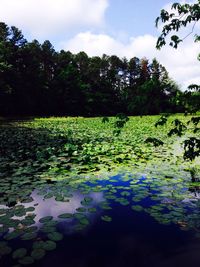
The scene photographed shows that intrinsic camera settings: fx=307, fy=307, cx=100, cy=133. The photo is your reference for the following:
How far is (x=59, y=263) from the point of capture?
375cm

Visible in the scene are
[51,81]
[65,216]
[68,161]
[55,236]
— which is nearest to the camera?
[55,236]

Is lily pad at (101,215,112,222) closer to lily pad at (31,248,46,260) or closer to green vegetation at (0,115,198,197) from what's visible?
green vegetation at (0,115,198,197)

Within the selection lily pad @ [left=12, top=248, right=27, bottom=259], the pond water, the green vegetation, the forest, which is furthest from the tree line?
lily pad @ [left=12, top=248, right=27, bottom=259]

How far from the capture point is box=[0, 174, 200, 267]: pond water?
12.7ft

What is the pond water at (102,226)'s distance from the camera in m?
3.88

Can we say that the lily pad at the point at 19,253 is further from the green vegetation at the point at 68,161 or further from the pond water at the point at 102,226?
the green vegetation at the point at 68,161

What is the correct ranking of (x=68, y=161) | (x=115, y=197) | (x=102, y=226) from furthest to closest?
1. (x=68, y=161)
2. (x=115, y=197)
3. (x=102, y=226)

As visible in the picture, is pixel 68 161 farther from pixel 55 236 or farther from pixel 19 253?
pixel 19 253

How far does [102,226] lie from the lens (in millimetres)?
4867

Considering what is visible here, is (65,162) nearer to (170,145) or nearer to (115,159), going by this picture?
(115,159)

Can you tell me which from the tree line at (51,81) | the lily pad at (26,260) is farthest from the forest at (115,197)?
the tree line at (51,81)

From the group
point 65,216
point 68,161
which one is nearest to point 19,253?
point 65,216

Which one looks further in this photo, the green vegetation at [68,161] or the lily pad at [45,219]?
the green vegetation at [68,161]

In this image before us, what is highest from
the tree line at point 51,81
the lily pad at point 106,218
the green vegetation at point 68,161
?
the tree line at point 51,81
